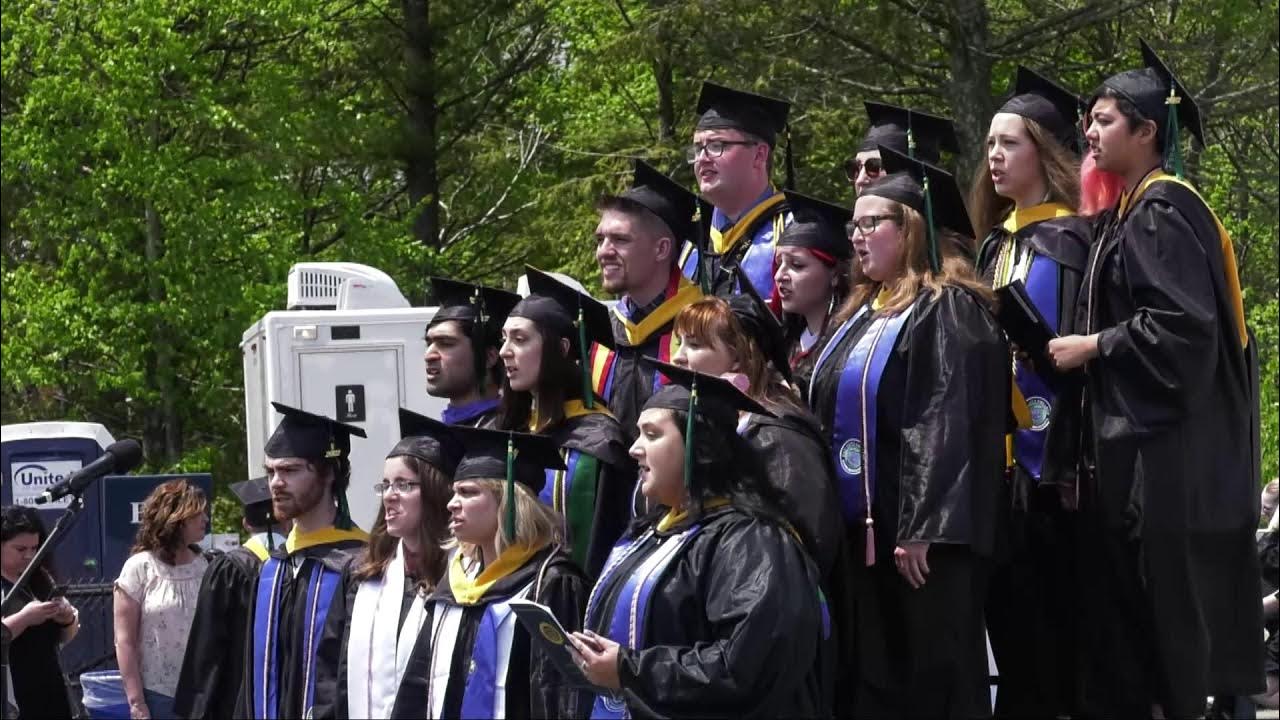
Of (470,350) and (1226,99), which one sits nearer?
(470,350)

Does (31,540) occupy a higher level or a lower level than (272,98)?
lower

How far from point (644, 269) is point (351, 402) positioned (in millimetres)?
6506

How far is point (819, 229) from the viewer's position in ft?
22.7

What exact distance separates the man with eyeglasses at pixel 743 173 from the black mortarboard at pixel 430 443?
1148mm

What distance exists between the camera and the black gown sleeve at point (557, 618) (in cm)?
669

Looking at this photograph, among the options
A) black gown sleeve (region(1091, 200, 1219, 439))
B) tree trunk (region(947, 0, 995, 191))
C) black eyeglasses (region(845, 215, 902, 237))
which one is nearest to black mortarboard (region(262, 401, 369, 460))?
black eyeglasses (region(845, 215, 902, 237))

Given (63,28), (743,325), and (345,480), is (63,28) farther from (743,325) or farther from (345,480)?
(743,325)

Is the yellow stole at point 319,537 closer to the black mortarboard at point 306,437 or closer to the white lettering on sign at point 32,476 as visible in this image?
the black mortarboard at point 306,437

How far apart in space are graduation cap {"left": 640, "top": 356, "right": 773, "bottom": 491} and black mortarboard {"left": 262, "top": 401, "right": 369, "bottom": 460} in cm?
295

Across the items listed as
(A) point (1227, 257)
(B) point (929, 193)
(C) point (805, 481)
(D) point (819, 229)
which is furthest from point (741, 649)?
(A) point (1227, 257)

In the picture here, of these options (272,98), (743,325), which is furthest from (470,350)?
(272,98)

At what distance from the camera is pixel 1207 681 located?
20.6 feet

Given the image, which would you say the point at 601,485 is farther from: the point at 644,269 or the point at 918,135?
the point at 918,135

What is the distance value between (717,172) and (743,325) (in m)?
1.54
